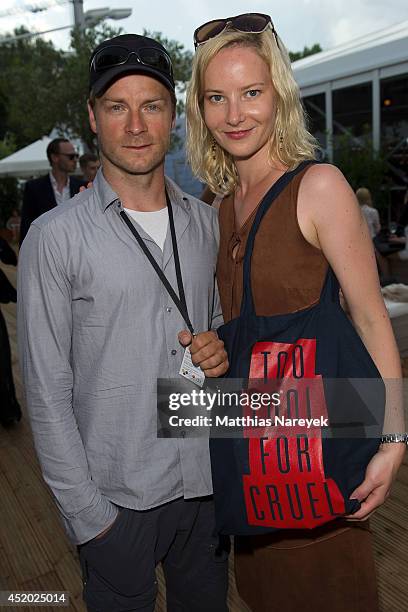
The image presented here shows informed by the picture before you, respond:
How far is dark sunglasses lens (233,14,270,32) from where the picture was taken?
63.7 inches

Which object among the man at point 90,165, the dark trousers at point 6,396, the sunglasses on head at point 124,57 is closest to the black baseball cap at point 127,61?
the sunglasses on head at point 124,57

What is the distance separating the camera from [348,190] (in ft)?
4.74

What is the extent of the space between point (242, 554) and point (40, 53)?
24188 mm

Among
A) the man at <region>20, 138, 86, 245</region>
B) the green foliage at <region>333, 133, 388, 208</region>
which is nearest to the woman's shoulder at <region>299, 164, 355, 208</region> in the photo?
the man at <region>20, 138, 86, 245</region>

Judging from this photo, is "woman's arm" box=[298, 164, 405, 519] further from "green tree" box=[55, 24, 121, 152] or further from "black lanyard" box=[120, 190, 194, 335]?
"green tree" box=[55, 24, 121, 152]

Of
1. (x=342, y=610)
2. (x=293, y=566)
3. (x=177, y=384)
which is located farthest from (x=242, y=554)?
(x=177, y=384)

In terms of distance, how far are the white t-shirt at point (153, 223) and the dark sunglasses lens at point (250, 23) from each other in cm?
55

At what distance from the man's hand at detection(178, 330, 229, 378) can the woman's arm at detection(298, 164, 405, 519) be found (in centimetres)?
35

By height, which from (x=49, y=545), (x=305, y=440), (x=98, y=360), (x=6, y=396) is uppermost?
(x=98, y=360)

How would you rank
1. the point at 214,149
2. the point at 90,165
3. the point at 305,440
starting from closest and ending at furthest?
1. the point at 305,440
2. the point at 214,149
3. the point at 90,165

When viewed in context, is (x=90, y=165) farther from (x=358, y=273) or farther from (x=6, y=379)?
(x=358, y=273)

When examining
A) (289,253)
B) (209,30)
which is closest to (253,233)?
(289,253)

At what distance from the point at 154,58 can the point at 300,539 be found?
1317 mm

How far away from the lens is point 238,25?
1.62 m
